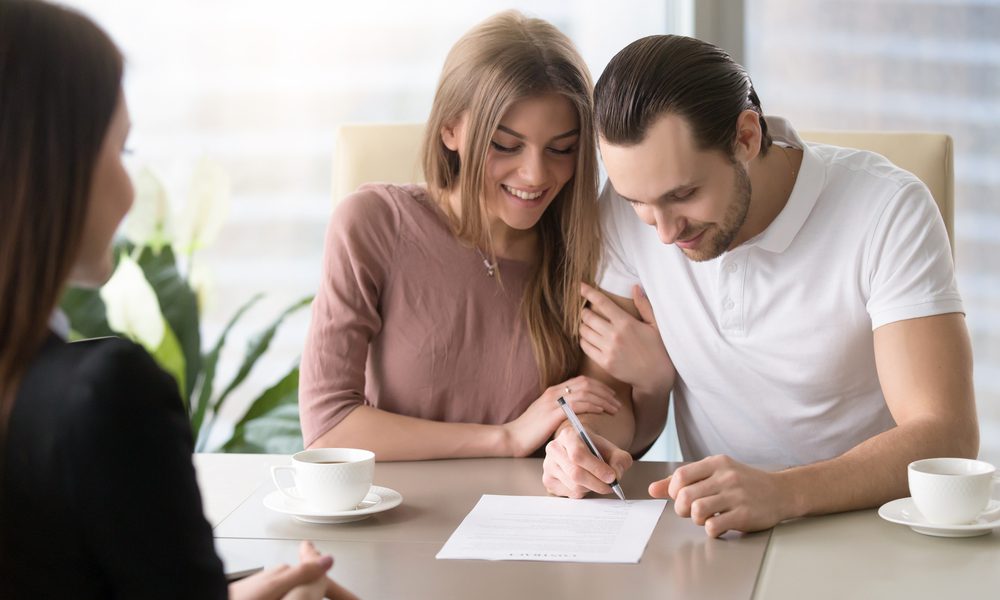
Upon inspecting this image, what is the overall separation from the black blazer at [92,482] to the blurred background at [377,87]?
88.6 inches

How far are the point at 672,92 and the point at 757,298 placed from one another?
377 millimetres

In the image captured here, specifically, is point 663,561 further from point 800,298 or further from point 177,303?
point 177,303

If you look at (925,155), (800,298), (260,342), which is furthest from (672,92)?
(260,342)

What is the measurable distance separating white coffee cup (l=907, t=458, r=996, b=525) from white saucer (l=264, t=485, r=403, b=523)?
634mm

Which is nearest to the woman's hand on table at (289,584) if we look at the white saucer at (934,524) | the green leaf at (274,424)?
the white saucer at (934,524)

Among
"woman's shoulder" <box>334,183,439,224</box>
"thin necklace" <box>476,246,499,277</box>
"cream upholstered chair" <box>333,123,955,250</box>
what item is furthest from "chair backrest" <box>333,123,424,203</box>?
"thin necklace" <box>476,246,499,277</box>

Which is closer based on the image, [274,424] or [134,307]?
[134,307]

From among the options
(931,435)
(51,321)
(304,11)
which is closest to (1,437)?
(51,321)

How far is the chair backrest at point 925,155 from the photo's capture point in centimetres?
198

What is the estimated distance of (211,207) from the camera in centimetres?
287

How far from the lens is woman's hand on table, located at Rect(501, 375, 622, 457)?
5.70 ft

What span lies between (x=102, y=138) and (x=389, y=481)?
913mm

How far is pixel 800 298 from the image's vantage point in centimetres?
175

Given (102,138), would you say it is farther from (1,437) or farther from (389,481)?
(389,481)
